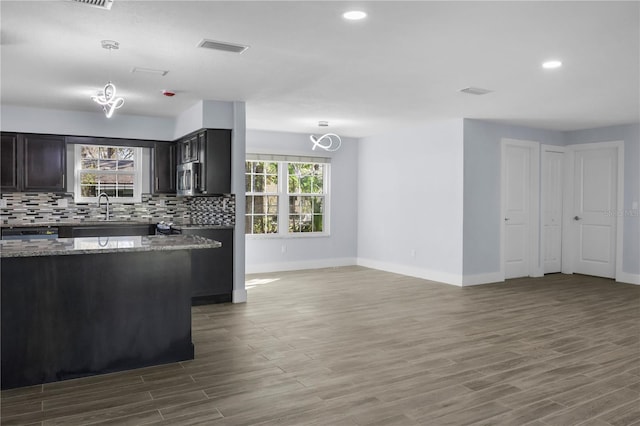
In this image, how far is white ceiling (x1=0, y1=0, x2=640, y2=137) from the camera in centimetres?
327

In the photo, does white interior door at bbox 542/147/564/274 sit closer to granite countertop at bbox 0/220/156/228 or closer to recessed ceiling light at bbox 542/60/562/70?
recessed ceiling light at bbox 542/60/562/70

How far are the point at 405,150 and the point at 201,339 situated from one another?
17.2 feet

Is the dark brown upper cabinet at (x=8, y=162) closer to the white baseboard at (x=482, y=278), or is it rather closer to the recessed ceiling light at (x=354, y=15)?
the recessed ceiling light at (x=354, y=15)

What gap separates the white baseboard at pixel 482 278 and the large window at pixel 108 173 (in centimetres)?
515

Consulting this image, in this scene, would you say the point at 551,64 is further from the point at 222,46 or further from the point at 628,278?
the point at 628,278

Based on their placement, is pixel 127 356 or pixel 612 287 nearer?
pixel 127 356

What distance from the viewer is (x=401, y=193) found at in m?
8.62

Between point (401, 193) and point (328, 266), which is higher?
point (401, 193)

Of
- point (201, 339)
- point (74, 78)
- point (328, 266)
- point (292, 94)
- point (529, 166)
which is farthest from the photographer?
point (328, 266)

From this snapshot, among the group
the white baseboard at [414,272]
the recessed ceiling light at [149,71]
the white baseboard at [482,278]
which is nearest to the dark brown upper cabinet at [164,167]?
the recessed ceiling light at [149,71]

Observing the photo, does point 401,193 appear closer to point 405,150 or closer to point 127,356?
point 405,150

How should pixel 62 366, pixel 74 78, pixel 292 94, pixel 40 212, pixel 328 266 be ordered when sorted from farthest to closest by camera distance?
pixel 328 266 < pixel 40 212 < pixel 292 94 < pixel 74 78 < pixel 62 366

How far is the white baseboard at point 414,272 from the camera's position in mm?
7523

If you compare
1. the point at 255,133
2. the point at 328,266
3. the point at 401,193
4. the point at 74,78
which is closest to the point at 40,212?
the point at 74,78
